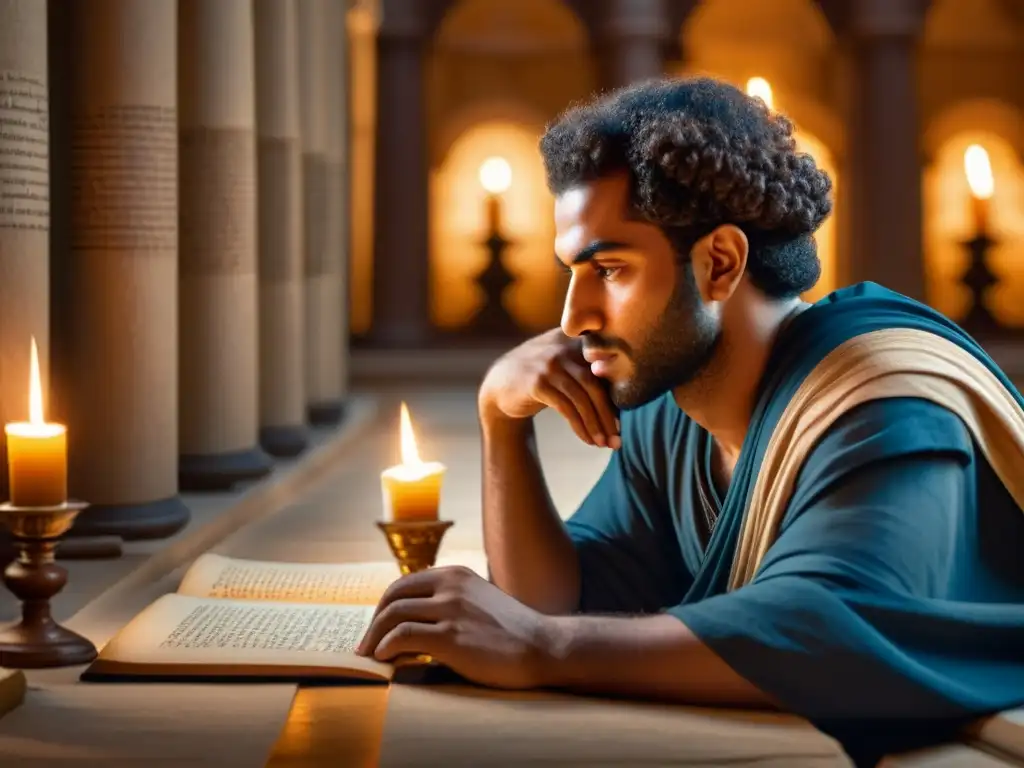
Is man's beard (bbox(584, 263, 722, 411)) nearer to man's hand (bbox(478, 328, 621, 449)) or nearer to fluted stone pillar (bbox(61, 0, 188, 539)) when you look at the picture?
man's hand (bbox(478, 328, 621, 449))

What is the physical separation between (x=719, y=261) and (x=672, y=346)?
183mm

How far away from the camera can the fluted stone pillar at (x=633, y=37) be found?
50.1 feet

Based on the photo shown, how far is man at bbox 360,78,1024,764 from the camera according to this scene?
8.44 ft

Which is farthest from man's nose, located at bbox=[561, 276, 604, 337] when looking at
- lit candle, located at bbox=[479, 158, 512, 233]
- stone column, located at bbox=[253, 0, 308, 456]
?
lit candle, located at bbox=[479, 158, 512, 233]

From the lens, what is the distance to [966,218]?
18.7 m

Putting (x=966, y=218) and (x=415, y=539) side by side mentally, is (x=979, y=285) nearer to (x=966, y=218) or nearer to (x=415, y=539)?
(x=966, y=218)

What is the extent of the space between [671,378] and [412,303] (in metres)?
13.1

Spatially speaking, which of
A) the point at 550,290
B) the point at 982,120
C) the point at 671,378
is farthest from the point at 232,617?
the point at 982,120

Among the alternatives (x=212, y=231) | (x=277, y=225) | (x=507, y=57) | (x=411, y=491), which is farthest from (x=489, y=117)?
(x=411, y=491)

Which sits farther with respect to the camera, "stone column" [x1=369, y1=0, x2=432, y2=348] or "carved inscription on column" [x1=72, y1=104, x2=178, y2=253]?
"stone column" [x1=369, y1=0, x2=432, y2=348]

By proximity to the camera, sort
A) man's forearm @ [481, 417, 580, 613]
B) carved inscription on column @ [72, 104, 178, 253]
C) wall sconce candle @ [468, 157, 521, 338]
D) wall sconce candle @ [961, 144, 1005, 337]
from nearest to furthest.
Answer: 1. man's forearm @ [481, 417, 580, 613]
2. carved inscription on column @ [72, 104, 178, 253]
3. wall sconce candle @ [961, 144, 1005, 337]
4. wall sconce candle @ [468, 157, 521, 338]

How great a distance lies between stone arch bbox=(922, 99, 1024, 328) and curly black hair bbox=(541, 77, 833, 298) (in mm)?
15980

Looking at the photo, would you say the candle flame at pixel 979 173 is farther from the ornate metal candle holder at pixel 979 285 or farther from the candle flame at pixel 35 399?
the candle flame at pixel 35 399

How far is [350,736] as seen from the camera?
266cm
